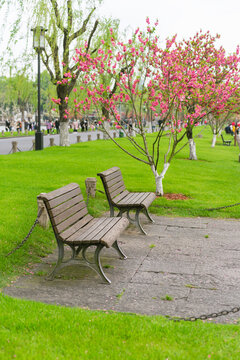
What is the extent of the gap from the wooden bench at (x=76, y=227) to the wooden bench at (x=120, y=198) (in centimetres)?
125

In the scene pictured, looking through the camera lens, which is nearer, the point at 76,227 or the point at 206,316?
the point at 206,316

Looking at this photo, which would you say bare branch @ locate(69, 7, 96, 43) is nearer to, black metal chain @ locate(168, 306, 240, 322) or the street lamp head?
the street lamp head

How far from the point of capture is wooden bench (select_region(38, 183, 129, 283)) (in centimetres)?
540

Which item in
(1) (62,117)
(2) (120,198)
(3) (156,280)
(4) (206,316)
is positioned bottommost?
(3) (156,280)

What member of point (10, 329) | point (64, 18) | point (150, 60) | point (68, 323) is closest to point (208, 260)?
point (68, 323)

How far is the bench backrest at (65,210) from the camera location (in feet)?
17.7

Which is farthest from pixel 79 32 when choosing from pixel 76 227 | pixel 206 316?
pixel 206 316

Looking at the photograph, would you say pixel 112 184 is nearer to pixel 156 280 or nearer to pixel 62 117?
pixel 156 280

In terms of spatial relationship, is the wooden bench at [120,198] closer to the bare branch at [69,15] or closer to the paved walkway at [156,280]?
the paved walkway at [156,280]

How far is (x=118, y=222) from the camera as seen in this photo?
6.38m

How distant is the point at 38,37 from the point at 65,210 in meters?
16.6

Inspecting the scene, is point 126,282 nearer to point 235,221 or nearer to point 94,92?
point 235,221

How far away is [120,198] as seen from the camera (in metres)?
8.45

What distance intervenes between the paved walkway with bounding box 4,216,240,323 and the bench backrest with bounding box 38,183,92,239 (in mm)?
561
